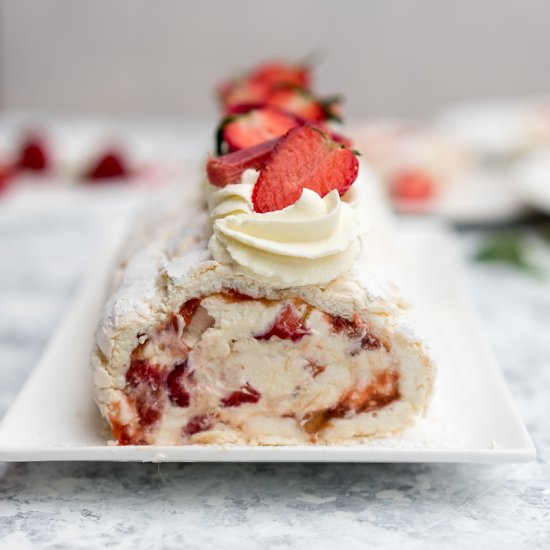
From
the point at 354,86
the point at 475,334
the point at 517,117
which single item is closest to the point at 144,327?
the point at 475,334

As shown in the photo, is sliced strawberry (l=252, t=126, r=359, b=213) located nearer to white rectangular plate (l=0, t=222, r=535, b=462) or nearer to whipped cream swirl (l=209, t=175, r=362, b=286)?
whipped cream swirl (l=209, t=175, r=362, b=286)

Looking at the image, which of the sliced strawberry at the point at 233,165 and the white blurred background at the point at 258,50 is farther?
the white blurred background at the point at 258,50

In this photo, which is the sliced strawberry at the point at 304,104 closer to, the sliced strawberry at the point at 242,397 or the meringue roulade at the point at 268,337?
the meringue roulade at the point at 268,337

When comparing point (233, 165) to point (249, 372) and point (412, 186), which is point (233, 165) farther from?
point (412, 186)

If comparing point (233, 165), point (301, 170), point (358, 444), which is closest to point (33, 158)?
point (233, 165)

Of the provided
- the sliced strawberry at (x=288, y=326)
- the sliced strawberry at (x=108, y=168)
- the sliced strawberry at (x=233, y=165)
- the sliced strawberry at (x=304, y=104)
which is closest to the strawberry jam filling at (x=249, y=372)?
the sliced strawberry at (x=288, y=326)

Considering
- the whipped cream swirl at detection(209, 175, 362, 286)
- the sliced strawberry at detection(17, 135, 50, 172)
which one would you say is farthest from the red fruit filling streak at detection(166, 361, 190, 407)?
the sliced strawberry at detection(17, 135, 50, 172)
